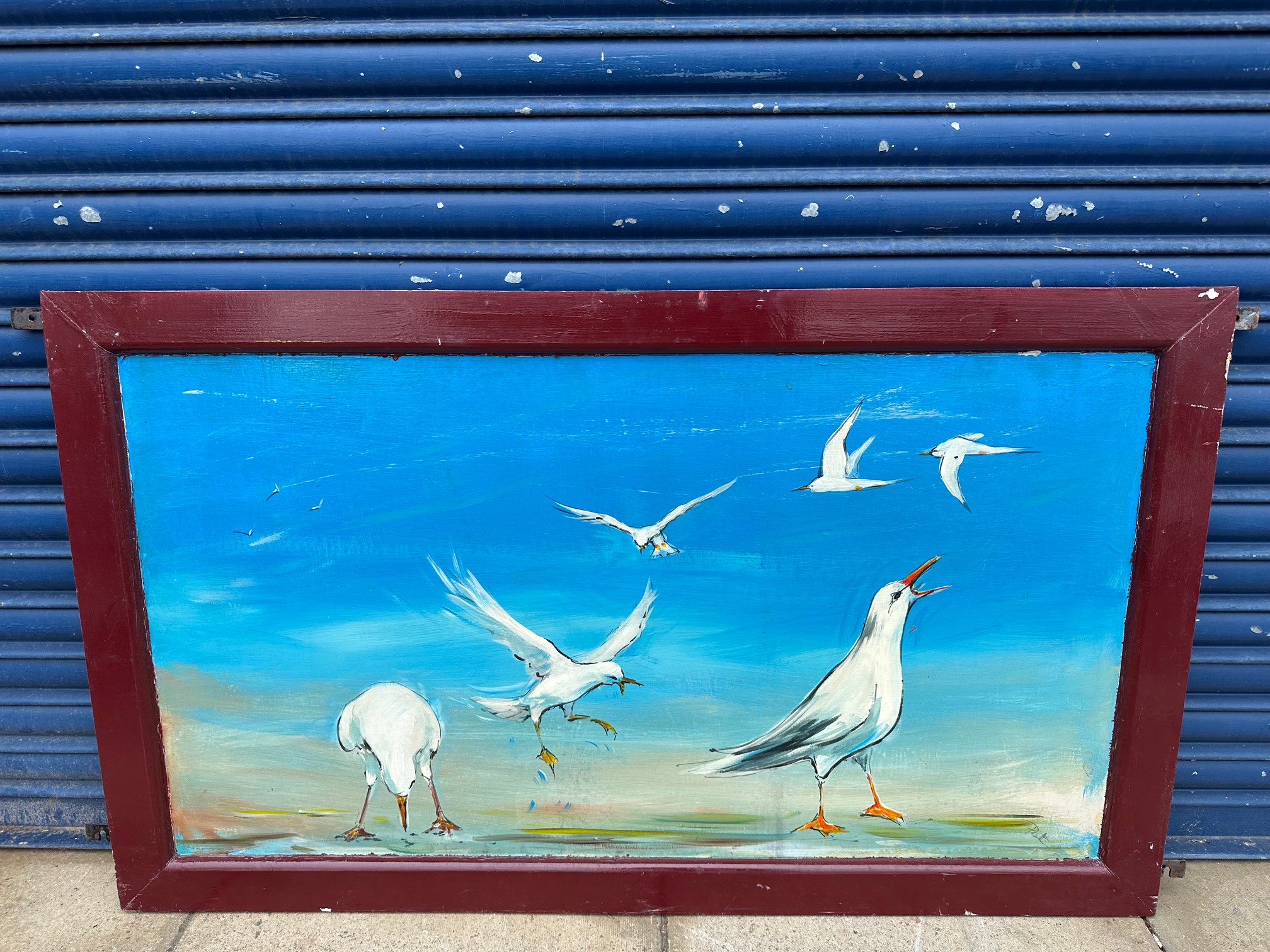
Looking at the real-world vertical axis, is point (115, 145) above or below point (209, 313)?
above

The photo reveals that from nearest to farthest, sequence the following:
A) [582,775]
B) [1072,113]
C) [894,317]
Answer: [894,317] → [1072,113] → [582,775]

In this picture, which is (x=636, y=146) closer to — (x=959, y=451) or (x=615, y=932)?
(x=959, y=451)

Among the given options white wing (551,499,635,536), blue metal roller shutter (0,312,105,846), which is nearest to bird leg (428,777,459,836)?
white wing (551,499,635,536)

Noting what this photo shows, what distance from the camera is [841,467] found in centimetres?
174

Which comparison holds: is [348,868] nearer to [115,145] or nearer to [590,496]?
[590,496]

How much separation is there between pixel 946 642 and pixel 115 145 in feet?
8.76

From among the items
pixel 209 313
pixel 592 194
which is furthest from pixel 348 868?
pixel 592 194

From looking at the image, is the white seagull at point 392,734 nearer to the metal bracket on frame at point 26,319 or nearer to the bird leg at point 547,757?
the bird leg at point 547,757

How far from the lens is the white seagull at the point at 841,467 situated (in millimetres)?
1727

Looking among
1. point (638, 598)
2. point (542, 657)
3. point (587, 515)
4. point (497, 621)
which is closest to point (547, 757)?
point (542, 657)

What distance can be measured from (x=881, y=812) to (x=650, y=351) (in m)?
1.47

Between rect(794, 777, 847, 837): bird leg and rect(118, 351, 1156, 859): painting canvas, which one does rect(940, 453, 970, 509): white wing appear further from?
rect(794, 777, 847, 837): bird leg

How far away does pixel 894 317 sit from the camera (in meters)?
1.67

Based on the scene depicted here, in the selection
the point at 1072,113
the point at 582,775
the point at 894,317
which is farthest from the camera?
→ the point at 582,775
